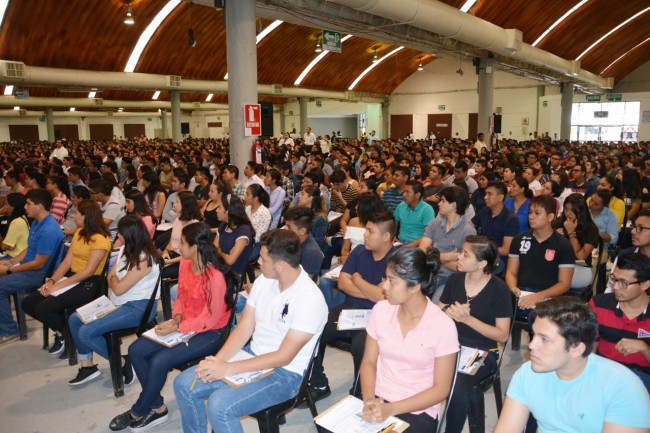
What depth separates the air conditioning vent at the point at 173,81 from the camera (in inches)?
771

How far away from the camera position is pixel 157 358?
325 centimetres

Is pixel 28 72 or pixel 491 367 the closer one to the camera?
pixel 491 367

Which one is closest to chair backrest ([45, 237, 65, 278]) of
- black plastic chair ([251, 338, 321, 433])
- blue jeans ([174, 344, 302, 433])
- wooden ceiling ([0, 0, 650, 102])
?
blue jeans ([174, 344, 302, 433])

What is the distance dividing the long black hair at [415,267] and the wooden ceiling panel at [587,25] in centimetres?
2048

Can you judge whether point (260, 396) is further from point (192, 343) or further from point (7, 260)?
point (7, 260)

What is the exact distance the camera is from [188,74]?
853 inches

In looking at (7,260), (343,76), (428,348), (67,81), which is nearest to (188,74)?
(67,81)

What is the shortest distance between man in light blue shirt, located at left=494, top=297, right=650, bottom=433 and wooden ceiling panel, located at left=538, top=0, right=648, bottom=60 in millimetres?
20876

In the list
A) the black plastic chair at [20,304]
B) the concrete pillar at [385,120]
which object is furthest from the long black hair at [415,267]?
the concrete pillar at [385,120]

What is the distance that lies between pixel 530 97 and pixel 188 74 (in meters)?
19.0

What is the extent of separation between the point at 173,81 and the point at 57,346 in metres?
16.8

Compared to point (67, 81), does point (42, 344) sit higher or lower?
lower

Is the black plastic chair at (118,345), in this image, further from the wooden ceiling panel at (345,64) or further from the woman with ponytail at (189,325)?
the wooden ceiling panel at (345,64)

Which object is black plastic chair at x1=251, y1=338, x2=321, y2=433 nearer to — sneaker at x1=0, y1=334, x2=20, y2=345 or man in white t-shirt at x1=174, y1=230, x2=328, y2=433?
man in white t-shirt at x1=174, y1=230, x2=328, y2=433
